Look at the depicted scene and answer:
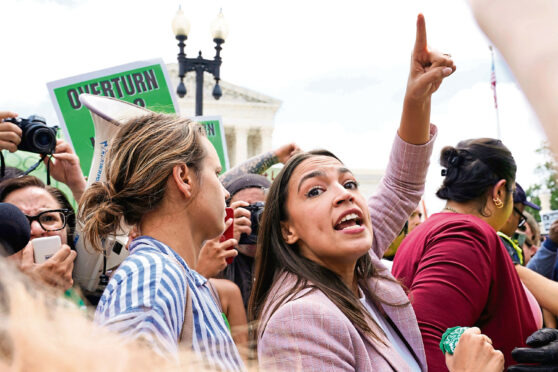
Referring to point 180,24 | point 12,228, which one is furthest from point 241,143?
point 12,228

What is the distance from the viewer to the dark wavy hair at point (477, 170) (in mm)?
2721

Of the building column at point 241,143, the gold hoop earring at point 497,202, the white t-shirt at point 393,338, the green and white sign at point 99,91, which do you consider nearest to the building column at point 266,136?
the building column at point 241,143

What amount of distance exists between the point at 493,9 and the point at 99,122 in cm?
214

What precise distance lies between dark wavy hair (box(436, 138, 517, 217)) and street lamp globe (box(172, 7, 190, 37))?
8614 mm

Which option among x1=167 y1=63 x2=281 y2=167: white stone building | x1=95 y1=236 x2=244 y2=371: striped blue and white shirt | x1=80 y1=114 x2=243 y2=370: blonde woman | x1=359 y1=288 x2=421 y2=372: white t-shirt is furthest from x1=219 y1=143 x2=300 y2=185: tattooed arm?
x1=167 y1=63 x2=281 y2=167: white stone building

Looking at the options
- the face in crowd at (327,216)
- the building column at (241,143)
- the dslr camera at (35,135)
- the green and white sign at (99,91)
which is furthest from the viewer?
the building column at (241,143)

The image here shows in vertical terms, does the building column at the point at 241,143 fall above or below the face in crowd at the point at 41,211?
below

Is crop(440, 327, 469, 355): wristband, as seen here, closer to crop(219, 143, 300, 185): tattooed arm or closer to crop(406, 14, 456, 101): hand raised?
crop(406, 14, 456, 101): hand raised

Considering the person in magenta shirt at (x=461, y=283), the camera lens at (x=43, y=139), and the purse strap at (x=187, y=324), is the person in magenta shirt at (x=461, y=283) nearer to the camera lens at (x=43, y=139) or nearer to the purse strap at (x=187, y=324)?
the purse strap at (x=187, y=324)

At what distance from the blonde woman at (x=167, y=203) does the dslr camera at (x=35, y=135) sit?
950mm

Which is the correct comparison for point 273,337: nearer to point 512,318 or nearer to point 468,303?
point 468,303

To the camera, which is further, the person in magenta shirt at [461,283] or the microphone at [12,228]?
the person in magenta shirt at [461,283]

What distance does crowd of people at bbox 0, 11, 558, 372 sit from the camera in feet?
4.49

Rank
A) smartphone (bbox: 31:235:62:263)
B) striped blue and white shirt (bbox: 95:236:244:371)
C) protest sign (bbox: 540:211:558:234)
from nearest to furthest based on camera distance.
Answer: striped blue and white shirt (bbox: 95:236:244:371) < smartphone (bbox: 31:235:62:263) < protest sign (bbox: 540:211:558:234)
